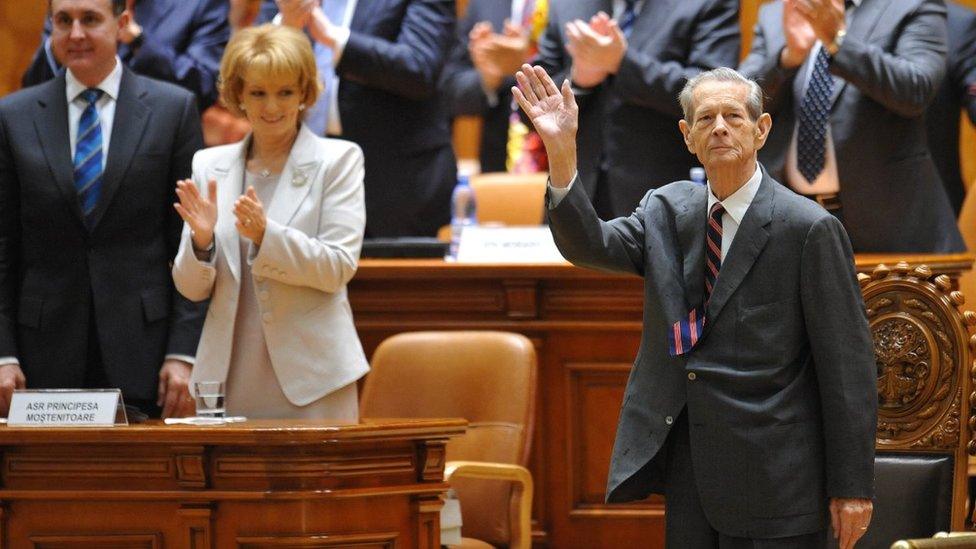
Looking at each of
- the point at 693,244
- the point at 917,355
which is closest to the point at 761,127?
the point at 693,244

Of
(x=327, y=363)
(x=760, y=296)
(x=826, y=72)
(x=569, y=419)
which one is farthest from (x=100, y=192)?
(x=826, y=72)

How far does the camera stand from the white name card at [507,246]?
4520 mm

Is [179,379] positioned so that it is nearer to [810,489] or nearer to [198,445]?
[198,445]

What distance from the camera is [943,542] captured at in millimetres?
2586

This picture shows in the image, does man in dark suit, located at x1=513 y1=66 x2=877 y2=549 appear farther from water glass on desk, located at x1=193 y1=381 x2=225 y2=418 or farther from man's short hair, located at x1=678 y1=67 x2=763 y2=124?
water glass on desk, located at x1=193 y1=381 x2=225 y2=418

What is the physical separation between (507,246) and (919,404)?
1654mm

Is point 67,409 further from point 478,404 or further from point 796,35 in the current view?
point 796,35

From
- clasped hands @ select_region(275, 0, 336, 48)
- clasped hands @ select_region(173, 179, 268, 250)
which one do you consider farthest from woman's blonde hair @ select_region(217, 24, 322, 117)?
clasped hands @ select_region(275, 0, 336, 48)

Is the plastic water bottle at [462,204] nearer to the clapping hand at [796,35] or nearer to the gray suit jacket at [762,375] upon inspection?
the clapping hand at [796,35]

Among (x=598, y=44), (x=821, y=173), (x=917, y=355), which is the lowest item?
(x=917, y=355)

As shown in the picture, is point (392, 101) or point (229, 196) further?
point (392, 101)

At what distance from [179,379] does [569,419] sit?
1.22 meters

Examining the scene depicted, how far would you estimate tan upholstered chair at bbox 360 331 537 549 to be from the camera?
3635mm

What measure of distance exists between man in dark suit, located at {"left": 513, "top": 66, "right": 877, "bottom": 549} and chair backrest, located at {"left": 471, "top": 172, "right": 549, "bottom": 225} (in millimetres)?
2999
